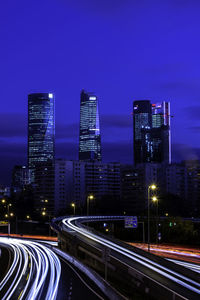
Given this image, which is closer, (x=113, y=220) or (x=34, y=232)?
(x=113, y=220)

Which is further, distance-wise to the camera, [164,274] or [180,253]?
[180,253]

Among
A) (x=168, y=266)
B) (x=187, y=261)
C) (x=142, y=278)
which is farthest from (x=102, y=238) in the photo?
(x=142, y=278)

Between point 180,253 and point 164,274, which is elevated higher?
point 164,274

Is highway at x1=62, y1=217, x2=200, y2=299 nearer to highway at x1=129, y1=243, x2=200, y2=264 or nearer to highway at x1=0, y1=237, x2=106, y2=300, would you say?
highway at x1=0, y1=237, x2=106, y2=300

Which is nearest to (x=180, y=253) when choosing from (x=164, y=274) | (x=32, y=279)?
(x=164, y=274)

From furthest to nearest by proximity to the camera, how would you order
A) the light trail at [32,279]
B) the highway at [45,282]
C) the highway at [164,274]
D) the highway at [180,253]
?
the highway at [180,253]
the light trail at [32,279]
the highway at [45,282]
the highway at [164,274]

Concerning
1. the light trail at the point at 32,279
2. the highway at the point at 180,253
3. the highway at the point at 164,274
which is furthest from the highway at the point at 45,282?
the highway at the point at 180,253

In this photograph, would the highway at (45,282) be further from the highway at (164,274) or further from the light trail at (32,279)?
the highway at (164,274)

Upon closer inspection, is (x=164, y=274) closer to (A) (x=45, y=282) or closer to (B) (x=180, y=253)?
(A) (x=45, y=282)

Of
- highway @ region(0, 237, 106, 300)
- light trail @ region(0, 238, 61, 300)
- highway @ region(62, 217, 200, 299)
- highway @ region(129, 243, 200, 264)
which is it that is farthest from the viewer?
highway @ region(129, 243, 200, 264)

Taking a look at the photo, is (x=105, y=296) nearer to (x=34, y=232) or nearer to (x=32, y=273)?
(x=32, y=273)

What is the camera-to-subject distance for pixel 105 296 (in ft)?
107

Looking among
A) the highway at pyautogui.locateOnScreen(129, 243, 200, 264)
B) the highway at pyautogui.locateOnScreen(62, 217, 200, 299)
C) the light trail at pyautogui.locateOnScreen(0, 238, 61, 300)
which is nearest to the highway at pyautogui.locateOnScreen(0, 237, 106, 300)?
the light trail at pyautogui.locateOnScreen(0, 238, 61, 300)

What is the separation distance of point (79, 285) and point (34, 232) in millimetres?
118297
